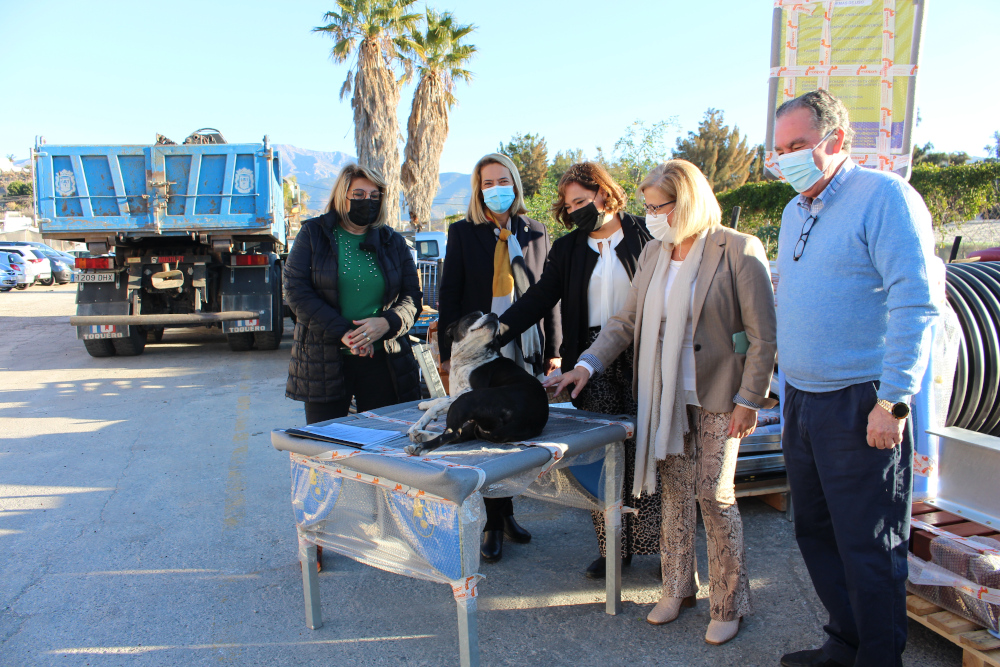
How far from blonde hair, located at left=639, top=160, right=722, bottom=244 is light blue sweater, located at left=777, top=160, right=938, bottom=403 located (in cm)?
34

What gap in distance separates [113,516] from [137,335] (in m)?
6.35

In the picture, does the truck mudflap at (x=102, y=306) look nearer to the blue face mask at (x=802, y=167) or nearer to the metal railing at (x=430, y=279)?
the metal railing at (x=430, y=279)

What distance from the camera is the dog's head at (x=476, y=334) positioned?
2.68m

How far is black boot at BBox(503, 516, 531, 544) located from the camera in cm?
346

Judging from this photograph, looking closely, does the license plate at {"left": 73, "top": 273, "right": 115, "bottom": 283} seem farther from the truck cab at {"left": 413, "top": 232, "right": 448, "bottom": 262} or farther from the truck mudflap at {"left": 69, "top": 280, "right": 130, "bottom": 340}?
the truck cab at {"left": 413, "top": 232, "right": 448, "bottom": 262}

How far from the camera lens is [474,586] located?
207cm

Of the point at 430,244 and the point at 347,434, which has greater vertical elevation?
the point at 430,244

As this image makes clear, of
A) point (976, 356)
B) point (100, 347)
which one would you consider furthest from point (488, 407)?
point (100, 347)

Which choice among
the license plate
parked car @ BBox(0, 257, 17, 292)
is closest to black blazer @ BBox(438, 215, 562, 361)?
the license plate

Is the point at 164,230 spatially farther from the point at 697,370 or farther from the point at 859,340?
the point at 859,340

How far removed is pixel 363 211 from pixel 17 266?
2395 centimetres

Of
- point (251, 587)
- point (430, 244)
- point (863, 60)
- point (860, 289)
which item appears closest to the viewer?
point (860, 289)

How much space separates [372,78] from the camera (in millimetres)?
16281

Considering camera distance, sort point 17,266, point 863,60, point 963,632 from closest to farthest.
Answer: point 963,632 → point 863,60 → point 17,266
